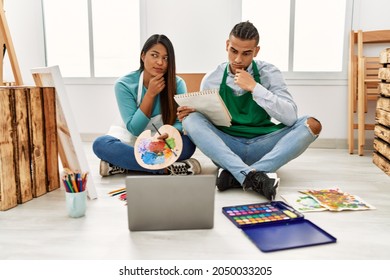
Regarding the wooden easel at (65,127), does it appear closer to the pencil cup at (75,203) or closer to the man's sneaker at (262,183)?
the pencil cup at (75,203)

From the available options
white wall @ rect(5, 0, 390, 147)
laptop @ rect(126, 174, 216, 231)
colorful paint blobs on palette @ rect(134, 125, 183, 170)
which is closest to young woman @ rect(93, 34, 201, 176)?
colorful paint blobs on palette @ rect(134, 125, 183, 170)

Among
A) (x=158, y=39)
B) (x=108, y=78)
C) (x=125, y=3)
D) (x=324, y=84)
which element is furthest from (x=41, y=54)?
(x=324, y=84)

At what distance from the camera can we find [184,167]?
6.66 feet

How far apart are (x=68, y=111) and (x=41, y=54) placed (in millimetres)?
1989

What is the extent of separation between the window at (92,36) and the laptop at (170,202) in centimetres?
220

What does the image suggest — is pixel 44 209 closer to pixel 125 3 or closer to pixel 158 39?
pixel 158 39

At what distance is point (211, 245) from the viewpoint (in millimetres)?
1219

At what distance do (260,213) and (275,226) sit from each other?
0.38 feet

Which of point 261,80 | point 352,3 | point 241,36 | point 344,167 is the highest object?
point 352,3

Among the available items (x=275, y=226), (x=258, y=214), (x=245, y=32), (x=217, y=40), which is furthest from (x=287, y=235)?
(x=217, y=40)

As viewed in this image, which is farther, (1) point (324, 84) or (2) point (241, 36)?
(1) point (324, 84)

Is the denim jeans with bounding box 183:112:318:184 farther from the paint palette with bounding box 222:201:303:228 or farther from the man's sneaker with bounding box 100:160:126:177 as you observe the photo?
the man's sneaker with bounding box 100:160:126:177

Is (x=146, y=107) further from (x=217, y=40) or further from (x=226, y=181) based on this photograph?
(x=217, y=40)

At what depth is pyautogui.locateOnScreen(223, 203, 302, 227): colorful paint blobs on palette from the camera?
1.37 metres
